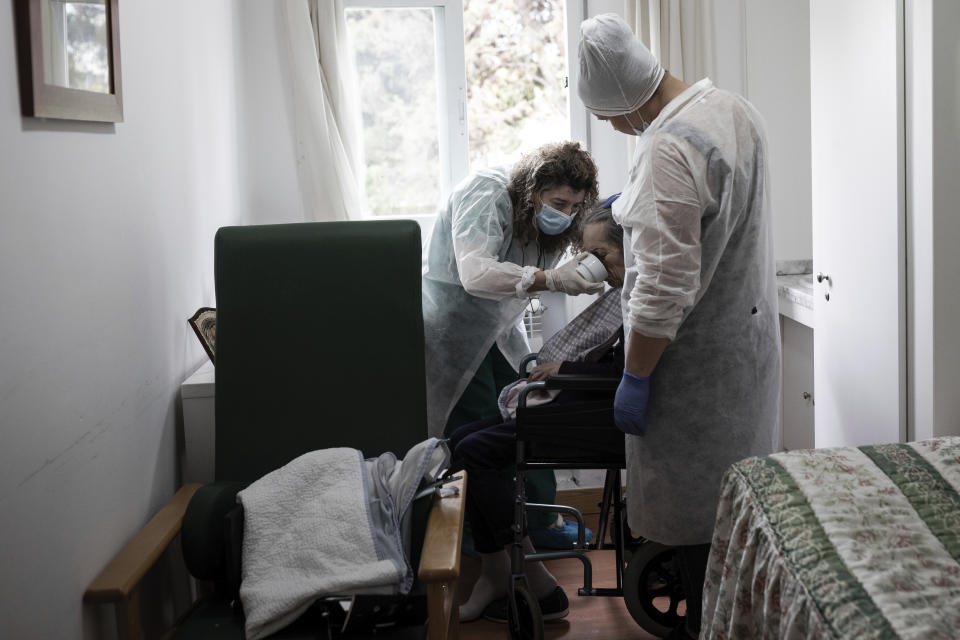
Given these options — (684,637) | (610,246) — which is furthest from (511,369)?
(684,637)

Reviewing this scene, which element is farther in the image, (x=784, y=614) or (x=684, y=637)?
(x=684, y=637)

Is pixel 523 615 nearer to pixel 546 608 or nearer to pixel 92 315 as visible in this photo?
pixel 546 608

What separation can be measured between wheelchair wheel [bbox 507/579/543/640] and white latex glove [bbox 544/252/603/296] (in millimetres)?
745

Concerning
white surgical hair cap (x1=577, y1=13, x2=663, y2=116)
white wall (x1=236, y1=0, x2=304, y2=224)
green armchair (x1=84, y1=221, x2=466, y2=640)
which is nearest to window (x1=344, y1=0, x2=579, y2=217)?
white wall (x1=236, y1=0, x2=304, y2=224)

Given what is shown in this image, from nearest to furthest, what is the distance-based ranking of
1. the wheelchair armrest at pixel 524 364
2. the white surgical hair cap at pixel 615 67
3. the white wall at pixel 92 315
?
the white wall at pixel 92 315, the white surgical hair cap at pixel 615 67, the wheelchair armrest at pixel 524 364

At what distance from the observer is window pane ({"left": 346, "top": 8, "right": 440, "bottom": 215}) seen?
3471 mm

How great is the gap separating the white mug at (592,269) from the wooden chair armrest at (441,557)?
2.43ft

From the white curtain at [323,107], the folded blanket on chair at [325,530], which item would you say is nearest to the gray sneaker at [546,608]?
the folded blanket on chair at [325,530]

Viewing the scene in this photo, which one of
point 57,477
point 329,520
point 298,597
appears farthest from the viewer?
point 329,520

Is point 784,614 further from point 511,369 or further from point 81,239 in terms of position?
point 511,369

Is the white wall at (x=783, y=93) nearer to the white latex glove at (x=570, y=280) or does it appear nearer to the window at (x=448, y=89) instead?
the window at (x=448, y=89)

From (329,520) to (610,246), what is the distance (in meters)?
1.06

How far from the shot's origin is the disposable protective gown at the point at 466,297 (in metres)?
2.49

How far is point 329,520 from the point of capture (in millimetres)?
1761
